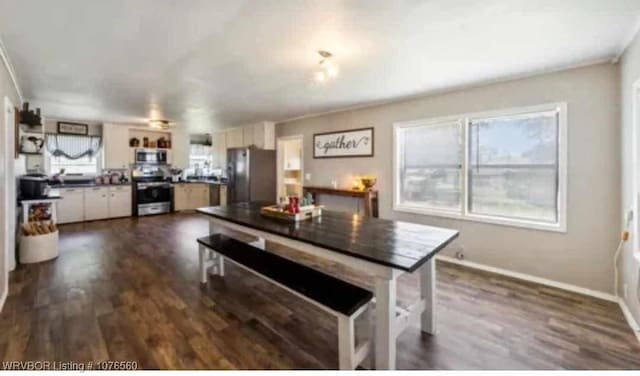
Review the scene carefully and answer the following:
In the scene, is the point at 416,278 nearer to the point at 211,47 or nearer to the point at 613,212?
the point at 613,212

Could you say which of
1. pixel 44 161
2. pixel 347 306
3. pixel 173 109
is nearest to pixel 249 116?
pixel 173 109

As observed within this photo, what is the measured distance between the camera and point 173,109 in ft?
16.9

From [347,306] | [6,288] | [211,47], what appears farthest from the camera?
[6,288]

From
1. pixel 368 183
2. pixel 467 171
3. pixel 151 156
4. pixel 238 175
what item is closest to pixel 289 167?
pixel 238 175

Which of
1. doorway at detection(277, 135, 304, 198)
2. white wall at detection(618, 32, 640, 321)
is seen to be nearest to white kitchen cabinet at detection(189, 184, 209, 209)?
doorway at detection(277, 135, 304, 198)

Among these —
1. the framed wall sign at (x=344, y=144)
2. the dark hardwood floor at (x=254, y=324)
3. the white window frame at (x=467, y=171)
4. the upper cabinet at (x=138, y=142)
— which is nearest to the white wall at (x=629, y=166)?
the dark hardwood floor at (x=254, y=324)

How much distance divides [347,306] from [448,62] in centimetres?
251

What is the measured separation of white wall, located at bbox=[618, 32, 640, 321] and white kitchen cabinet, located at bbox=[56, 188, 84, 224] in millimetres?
8622

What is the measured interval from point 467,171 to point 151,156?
23.8 ft

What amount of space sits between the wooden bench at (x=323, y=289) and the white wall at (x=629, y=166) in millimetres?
2213

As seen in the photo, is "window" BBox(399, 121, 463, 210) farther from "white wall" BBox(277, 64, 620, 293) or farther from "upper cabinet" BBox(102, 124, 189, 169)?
"upper cabinet" BBox(102, 124, 189, 169)

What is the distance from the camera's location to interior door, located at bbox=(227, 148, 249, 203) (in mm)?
6234

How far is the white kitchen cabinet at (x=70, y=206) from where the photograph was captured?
19.7ft

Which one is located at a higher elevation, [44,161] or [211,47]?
[211,47]
